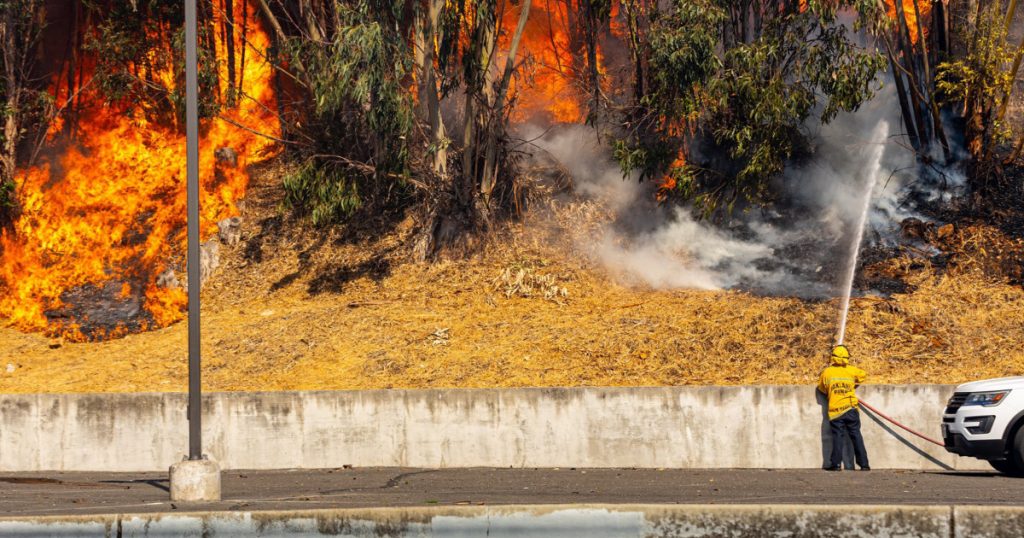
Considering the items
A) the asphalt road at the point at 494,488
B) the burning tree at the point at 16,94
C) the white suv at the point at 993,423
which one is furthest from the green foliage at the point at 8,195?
the white suv at the point at 993,423

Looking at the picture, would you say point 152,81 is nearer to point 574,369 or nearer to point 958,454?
point 574,369

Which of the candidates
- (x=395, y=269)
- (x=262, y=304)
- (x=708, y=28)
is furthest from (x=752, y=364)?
(x=262, y=304)

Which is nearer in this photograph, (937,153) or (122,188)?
(937,153)

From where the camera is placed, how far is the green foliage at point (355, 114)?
2209 cm

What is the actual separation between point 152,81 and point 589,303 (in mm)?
13304

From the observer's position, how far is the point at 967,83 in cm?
2312

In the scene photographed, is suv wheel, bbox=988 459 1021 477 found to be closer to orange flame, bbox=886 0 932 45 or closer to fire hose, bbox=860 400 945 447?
fire hose, bbox=860 400 945 447

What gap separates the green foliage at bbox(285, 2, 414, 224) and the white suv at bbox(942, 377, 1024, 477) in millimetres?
12370

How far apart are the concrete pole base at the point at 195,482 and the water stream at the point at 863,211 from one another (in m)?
11.6

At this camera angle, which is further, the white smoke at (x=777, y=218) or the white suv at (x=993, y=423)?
the white smoke at (x=777, y=218)

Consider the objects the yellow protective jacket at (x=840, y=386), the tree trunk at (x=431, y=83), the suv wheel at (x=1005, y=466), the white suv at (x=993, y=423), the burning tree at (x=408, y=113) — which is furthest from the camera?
the tree trunk at (x=431, y=83)

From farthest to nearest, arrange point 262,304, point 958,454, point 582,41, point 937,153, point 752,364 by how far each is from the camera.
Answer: point 582,41 → point 937,153 → point 262,304 → point 752,364 → point 958,454

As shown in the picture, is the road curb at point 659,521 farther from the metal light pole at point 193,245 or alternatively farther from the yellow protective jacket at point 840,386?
the yellow protective jacket at point 840,386

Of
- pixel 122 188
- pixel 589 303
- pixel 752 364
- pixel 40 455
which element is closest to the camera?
pixel 40 455
